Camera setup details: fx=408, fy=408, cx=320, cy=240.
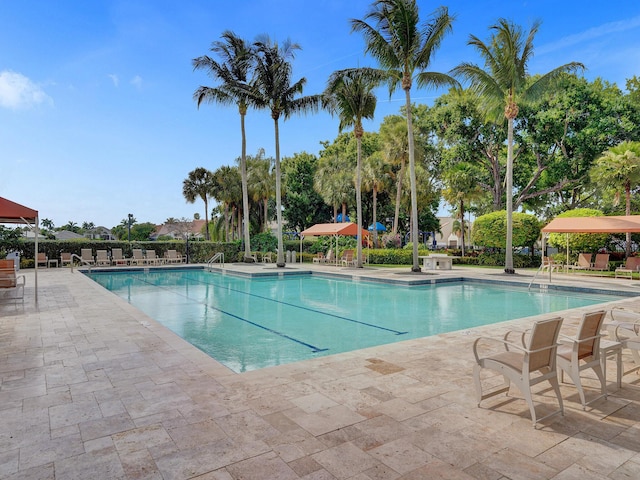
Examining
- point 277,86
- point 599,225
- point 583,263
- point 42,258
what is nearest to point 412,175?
point 599,225

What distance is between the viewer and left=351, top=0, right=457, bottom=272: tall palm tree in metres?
16.1

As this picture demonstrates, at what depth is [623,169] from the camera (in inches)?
710

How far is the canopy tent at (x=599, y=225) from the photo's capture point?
48.1ft

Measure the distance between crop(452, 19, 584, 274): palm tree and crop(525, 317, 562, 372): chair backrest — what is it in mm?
14194

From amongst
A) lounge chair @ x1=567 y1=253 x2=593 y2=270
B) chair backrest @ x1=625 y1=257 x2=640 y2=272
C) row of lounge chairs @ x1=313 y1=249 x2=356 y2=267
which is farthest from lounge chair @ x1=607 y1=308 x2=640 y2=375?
row of lounge chairs @ x1=313 y1=249 x2=356 y2=267

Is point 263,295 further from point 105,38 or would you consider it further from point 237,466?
point 237,466

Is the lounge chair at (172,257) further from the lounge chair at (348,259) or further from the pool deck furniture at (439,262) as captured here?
the pool deck furniture at (439,262)

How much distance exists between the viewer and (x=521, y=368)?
3.38m

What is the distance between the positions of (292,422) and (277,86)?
1892cm

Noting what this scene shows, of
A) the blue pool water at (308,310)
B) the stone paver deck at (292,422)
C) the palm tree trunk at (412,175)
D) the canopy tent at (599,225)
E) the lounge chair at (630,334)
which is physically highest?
the palm tree trunk at (412,175)

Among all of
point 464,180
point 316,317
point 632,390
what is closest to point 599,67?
point 464,180

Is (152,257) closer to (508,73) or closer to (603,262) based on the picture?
(508,73)

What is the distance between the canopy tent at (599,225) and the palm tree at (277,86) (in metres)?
12.3

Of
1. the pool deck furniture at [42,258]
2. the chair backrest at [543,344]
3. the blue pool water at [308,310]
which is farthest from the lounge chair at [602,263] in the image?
the pool deck furniture at [42,258]
